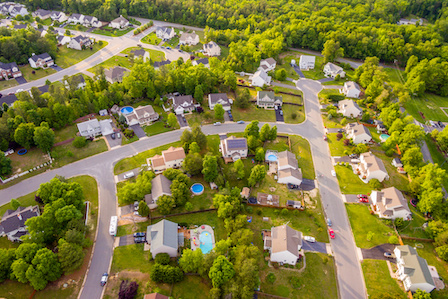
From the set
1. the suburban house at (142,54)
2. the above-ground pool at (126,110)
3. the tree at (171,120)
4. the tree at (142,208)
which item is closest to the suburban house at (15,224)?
the tree at (142,208)

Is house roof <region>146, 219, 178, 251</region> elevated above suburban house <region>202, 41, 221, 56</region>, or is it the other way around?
suburban house <region>202, 41, 221, 56</region>

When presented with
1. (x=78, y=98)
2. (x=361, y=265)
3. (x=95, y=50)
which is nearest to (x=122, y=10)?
(x=95, y=50)

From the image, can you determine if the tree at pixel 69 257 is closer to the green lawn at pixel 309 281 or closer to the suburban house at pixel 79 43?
the green lawn at pixel 309 281

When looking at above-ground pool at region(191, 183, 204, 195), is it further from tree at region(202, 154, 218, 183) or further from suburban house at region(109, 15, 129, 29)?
suburban house at region(109, 15, 129, 29)

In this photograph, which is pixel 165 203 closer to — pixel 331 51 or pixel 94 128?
pixel 94 128

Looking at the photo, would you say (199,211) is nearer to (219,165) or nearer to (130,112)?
(219,165)

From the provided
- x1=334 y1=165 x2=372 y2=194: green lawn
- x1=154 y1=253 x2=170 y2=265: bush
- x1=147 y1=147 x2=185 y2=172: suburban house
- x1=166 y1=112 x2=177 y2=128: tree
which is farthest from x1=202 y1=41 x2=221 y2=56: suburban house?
x1=154 y1=253 x2=170 y2=265: bush
